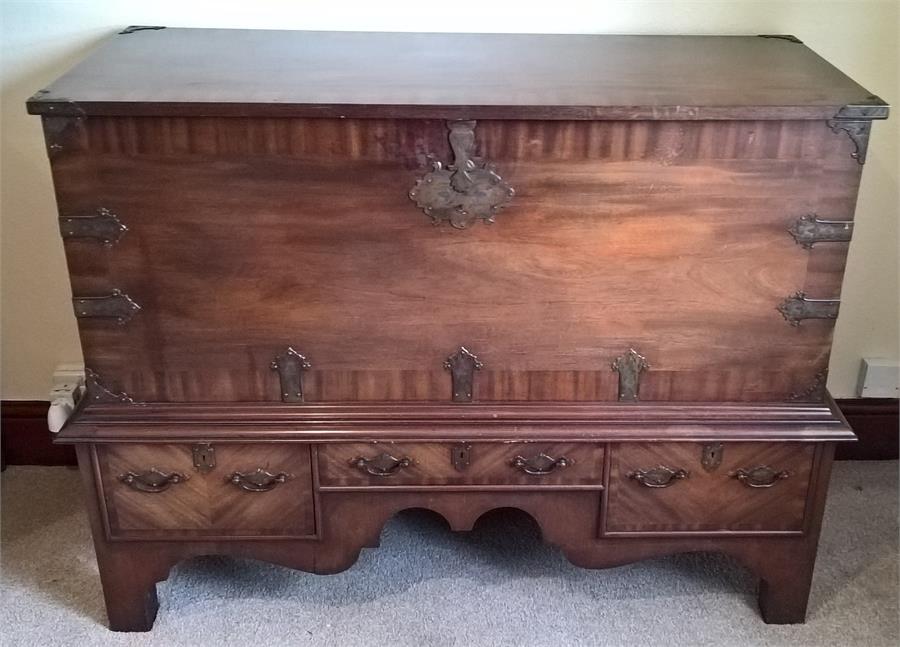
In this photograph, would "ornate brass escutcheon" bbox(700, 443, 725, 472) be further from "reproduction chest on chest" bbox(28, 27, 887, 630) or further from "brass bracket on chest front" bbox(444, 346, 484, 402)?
"brass bracket on chest front" bbox(444, 346, 484, 402)

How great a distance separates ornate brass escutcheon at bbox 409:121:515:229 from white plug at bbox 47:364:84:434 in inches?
35.3

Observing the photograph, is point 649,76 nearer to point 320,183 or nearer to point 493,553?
point 320,183

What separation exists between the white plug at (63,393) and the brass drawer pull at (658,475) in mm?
1021

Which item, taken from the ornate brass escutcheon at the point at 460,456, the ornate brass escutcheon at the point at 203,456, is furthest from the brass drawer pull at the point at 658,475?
the ornate brass escutcheon at the point at 203,456

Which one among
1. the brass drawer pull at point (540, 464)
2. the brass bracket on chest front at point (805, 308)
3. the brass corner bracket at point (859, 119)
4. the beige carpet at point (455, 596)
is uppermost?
the brass corner bracket at point (859, 119)

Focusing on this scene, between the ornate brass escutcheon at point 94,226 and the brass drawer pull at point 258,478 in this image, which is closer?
the ornate brass escutcheon at point 94,226

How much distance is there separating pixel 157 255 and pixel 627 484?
73cm

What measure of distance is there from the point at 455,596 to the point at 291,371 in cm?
50

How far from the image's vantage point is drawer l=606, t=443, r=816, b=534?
1.39 m

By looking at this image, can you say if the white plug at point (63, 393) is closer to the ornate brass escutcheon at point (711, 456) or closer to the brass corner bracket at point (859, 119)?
the ornate brass escutcheon at point (711, 456)

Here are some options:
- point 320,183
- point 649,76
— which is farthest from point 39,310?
point 649,76

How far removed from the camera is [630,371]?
1332 millimetres

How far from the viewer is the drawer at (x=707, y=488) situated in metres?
1.39

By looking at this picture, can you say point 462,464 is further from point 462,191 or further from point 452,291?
point 462,191
